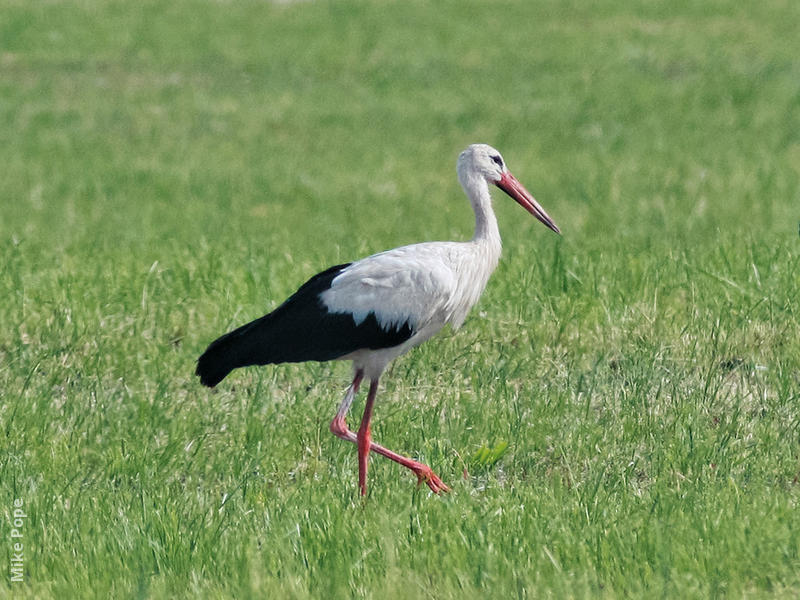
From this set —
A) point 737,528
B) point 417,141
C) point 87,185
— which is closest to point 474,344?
point 737,528

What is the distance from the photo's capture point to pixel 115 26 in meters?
20.8

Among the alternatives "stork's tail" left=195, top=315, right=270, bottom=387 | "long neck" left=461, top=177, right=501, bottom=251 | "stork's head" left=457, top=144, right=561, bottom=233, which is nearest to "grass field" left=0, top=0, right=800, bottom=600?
"stork's tail" left=195, top=315, right=270, bottom=387

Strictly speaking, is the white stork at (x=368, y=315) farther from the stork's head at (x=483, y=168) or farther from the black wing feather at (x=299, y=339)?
the stork's head at (x=483, y=168)

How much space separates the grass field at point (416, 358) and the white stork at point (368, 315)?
36cm

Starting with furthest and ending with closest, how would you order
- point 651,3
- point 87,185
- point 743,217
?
1. point 651,3
2. point 87,185
3. point 743,217

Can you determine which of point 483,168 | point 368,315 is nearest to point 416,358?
point 483,168

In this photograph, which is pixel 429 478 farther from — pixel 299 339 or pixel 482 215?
pixel 482 215

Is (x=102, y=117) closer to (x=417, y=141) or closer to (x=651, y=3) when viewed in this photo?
(x=417, y=141)

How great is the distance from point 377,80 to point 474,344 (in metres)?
11.0

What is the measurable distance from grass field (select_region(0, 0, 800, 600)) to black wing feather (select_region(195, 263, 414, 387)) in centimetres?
37

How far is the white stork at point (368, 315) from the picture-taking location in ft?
17.7

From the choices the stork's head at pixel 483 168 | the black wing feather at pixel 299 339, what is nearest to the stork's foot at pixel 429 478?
the black wing feather at pixel 299 339

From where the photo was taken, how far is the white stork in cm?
539

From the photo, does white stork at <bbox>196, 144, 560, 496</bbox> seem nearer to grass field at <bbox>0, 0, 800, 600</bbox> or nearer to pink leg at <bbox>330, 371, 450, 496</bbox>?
pink leg at <bbox>330, 371, 450, 496</bbox>
